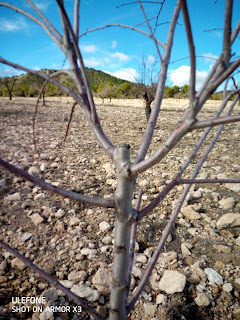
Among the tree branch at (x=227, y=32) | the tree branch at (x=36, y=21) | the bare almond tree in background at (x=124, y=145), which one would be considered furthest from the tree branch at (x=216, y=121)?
the tree branch at (x=36, y=21)

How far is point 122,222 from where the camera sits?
25.9 inches

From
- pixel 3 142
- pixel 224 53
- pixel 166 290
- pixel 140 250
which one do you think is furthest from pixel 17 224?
pixel 3 142

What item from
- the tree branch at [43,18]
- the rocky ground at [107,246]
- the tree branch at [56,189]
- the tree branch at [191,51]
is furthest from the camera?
the rocky ground at [107,246]

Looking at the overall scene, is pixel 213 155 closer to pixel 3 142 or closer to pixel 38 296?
pixel 38 296

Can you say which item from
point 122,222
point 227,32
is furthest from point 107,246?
point 227,32

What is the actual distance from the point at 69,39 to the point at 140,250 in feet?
5.67

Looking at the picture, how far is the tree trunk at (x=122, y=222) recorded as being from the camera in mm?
629

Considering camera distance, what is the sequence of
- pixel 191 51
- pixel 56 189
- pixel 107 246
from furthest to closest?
pixel 107 246 < pixel 56 189 < pixel 191 51

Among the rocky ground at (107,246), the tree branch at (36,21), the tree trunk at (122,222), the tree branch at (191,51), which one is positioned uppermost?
the tree branch at (36,21)

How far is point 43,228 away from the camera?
2.06m

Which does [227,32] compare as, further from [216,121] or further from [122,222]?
[122,222]

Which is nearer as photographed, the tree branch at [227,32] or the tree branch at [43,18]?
the tree branch at [227,32]

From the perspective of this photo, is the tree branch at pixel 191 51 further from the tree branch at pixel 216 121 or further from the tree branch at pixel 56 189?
the tree branch at pixel 56 189

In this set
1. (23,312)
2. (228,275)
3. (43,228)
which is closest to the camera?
(23,312)
